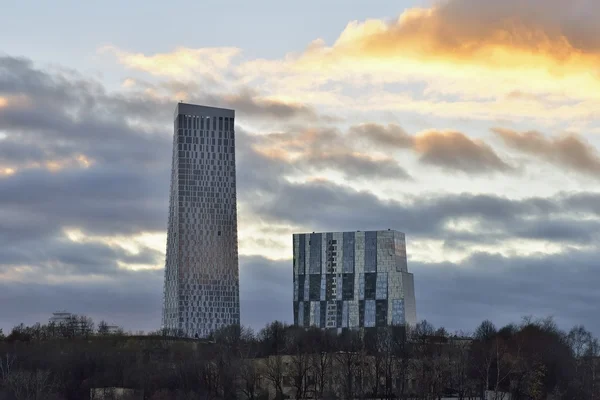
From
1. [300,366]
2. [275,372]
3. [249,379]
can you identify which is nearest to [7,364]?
[249,379]

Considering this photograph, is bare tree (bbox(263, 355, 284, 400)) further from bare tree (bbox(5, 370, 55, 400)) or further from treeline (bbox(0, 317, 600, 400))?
bare tree (bbox(5, 370, 55, 400))

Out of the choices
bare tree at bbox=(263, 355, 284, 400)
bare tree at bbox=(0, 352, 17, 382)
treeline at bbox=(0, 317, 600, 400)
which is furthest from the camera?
bare tree at bbox=(263, 355, 284, 400)

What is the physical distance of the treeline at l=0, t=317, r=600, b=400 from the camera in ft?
454

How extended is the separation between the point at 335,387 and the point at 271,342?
42922mm

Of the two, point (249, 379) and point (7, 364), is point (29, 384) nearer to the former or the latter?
point (7, 364)

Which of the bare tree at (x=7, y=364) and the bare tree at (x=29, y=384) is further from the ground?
the bare tree at (x=7, y=364)

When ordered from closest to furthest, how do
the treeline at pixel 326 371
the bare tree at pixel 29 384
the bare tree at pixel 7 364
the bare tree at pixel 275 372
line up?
the bare tree at pixel 29 384 < the treeline at pixel 326 371 < the bare tree at pixel 7 364 < the bare tree at pixel 275 372

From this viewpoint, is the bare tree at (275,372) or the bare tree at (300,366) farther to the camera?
the bare tree at (275,372)

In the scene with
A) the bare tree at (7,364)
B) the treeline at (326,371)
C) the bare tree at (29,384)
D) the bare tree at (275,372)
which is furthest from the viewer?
the bare tree at (275,372)

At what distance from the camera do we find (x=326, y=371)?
147 metres

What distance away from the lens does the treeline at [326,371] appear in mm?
138500

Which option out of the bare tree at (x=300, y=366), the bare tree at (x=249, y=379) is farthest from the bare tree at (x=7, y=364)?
the bare tree at (x=300, y=366)

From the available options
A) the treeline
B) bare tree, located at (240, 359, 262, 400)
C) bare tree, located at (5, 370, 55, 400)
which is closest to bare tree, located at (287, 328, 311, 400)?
the treeline

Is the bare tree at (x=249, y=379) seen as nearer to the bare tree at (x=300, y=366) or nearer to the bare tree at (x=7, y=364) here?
the bare tree at (x=300, y=366)
